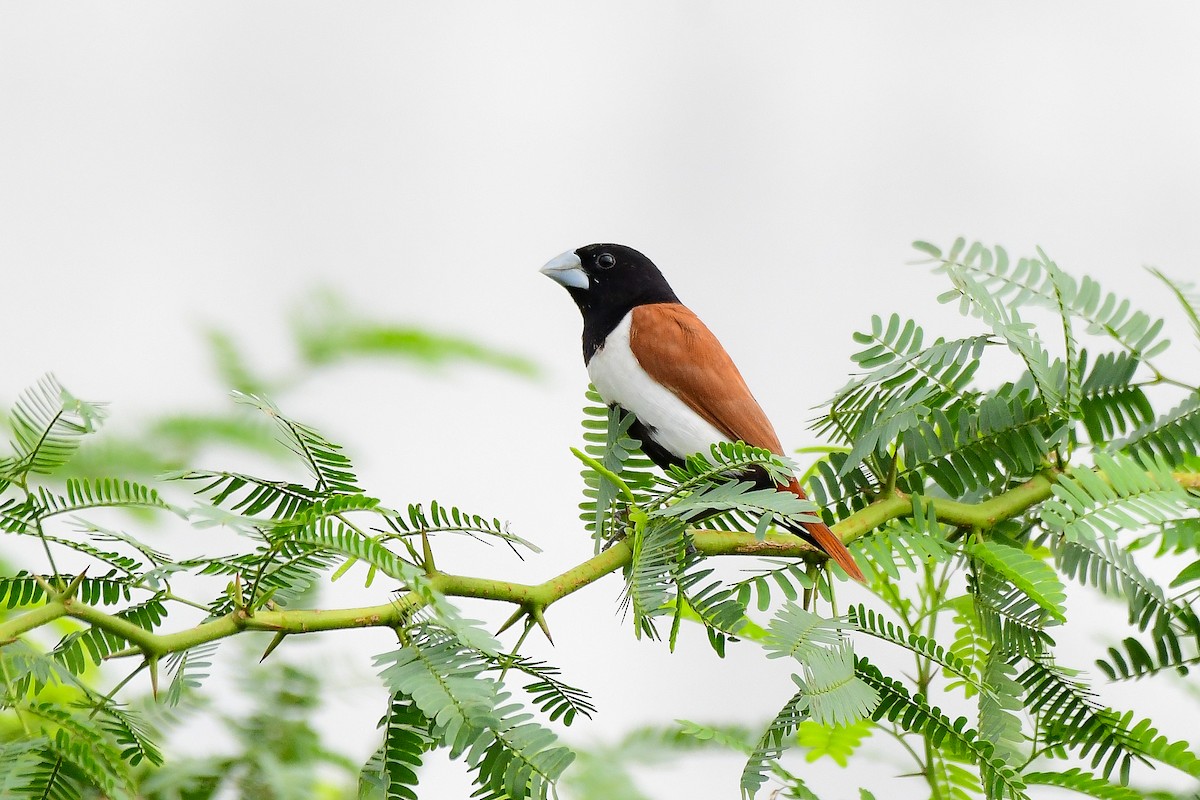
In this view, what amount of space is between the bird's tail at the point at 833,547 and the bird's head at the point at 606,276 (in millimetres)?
458

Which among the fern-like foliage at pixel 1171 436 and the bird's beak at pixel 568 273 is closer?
the fern-like foliage at pixel 1171 436

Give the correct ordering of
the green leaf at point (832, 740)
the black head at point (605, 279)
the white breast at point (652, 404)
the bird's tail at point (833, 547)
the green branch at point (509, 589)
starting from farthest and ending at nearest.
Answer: the black head at point (605, 279), the white breast at point (652, 404), the green leaf at point (832, 740), the bird's tail at point (833, 547), the green branch at point (509, 589)

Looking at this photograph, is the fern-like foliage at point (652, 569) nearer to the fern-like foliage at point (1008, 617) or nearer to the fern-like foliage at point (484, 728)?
the fern-like foliage at point (484, 728)

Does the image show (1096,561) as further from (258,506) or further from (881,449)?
(258,506)

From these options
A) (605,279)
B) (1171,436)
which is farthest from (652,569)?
(605,279)

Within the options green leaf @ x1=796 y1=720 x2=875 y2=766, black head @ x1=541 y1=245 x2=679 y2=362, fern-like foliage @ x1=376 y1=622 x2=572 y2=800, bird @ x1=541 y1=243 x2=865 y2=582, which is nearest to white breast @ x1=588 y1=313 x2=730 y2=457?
bird @ x1=541 y1=243 x2=865 y2=582

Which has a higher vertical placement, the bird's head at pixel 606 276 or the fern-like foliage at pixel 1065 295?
the bird's head at pixel 606 276

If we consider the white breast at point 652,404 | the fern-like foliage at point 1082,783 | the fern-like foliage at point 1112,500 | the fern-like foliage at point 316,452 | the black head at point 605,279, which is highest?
the black head at point 605,279

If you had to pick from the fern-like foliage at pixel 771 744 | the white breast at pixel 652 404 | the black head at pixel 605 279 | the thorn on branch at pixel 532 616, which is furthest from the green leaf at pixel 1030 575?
the black head at pixel 605 279

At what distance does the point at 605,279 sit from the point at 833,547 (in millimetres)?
516

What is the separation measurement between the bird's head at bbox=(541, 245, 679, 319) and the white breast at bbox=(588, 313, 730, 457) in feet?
0.39

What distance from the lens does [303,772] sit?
517 mm

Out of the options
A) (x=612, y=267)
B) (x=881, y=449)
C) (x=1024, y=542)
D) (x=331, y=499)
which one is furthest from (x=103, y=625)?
(x=612, y=267)

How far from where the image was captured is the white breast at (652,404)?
981mm
